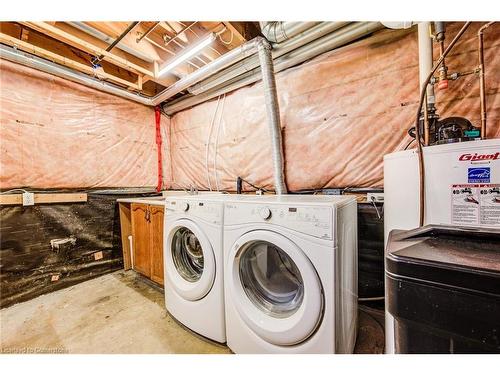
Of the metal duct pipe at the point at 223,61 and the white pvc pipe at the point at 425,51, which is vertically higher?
the metal duct pipe at the point at 223,61

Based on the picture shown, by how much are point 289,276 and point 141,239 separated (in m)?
1.72

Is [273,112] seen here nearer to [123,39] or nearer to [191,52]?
[191,52]

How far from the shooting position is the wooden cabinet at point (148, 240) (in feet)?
6.79

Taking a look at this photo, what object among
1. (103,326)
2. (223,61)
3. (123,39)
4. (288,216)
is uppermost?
(123,39)

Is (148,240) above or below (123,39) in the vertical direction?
below

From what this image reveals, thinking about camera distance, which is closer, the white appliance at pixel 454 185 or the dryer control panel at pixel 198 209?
the white appliance at pixel 454 185

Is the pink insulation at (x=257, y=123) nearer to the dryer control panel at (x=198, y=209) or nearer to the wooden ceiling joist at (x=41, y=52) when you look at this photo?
the wooden ceiling joist at (x=41, y=52)

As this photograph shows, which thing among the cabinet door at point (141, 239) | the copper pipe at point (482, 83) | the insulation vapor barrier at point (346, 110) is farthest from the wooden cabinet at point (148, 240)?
the copper pipe at point (482, 83)

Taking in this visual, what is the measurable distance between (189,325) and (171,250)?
54 cm

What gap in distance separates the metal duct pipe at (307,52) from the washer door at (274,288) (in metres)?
1.66

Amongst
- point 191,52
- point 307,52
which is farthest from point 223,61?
point 307,52

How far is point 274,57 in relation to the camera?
2.01m

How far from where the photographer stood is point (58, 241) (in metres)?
2.17
